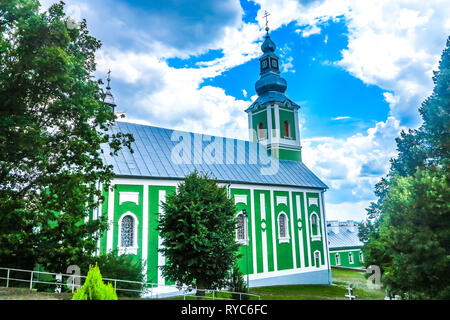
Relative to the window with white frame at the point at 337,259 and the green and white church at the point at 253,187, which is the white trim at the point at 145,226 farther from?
the window with white frame at the point at 337,259

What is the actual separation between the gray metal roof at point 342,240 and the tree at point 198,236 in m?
31.8

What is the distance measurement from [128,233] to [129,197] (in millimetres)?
2423

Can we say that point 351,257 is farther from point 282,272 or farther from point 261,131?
point 261,131

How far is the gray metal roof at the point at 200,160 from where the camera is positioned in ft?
73.9

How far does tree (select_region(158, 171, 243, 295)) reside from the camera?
1572 centimetres

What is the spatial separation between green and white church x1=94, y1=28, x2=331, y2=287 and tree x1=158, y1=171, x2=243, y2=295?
86.5 inches

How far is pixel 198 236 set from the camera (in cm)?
1558

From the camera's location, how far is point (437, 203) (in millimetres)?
9203

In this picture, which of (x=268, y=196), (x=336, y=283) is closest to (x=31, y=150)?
(x=268, y=196)

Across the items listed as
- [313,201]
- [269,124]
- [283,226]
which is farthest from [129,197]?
[313,201]

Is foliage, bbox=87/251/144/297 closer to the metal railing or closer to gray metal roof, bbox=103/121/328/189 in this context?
the metal railing

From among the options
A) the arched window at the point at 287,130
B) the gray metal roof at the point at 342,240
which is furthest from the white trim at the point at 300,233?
the gray metal roof at the point at 342,240

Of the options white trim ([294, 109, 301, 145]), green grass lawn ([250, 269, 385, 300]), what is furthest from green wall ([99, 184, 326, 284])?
white trim ([294, 109, 301, 145])
